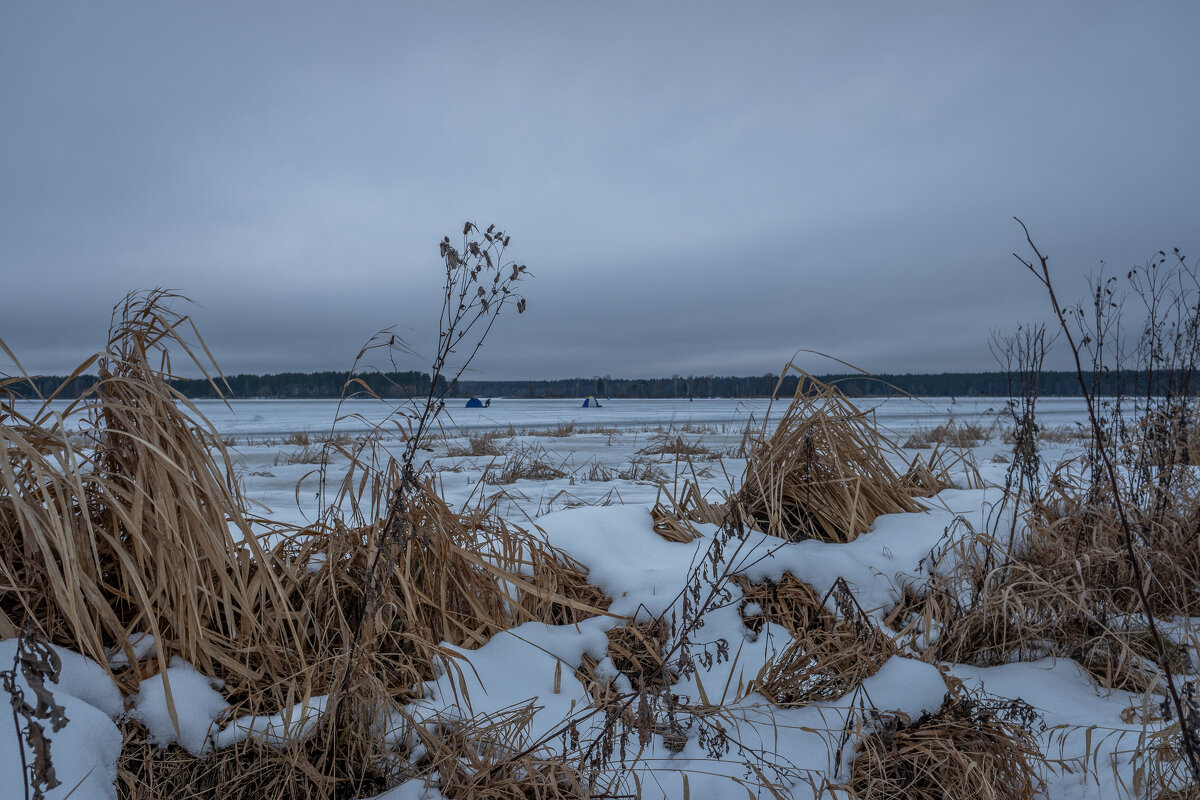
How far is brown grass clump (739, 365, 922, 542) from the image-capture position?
287 cm

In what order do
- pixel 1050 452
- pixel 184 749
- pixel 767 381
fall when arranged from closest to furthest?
pixel 184 749, pixel 767 381, pixel 1050 452

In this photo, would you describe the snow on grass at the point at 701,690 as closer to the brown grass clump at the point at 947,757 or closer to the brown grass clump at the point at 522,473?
the brown grass clump at the point at 947,757

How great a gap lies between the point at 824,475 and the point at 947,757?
4.65 ft

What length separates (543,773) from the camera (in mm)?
1668

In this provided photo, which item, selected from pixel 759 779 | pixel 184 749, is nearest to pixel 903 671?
pixel 759 779

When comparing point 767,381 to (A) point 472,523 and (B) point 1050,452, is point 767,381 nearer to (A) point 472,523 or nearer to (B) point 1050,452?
(A) point 472,523

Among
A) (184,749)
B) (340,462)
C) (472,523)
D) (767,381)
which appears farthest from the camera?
(340,462)

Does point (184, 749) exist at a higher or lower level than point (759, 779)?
higher

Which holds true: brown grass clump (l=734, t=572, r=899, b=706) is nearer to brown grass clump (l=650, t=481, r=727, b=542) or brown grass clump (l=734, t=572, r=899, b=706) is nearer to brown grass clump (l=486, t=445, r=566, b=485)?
brown grass clump (l=650, t=481, r=727, b=542)

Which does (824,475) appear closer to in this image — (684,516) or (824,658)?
(684,516)

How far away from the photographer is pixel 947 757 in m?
1.70

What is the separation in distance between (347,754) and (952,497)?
3.08m

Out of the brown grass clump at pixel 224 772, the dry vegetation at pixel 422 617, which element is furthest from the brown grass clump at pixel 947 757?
the brown grass clump at pixel 224 772

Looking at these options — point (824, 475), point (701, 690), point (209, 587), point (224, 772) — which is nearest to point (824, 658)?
point (701, 690)
